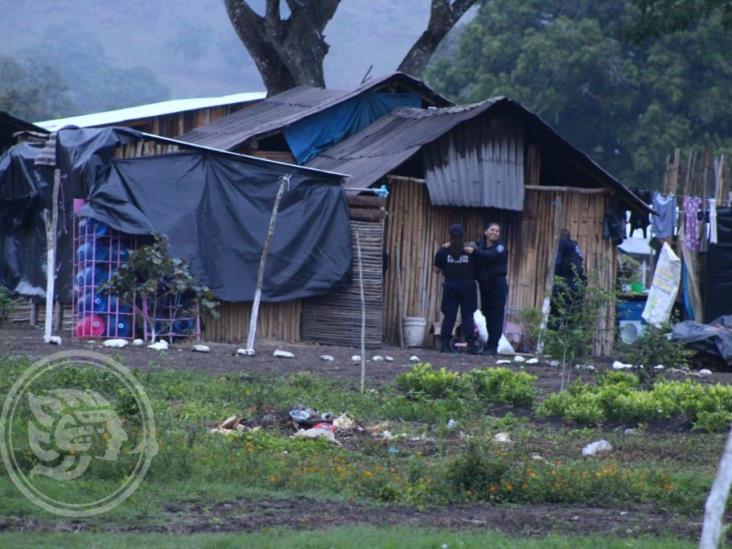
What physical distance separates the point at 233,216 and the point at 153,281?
6.89ft

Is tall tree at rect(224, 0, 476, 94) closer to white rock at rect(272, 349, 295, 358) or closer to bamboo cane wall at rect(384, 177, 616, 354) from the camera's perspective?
bamboo cane wall at rect(384, 177, 616, 354)

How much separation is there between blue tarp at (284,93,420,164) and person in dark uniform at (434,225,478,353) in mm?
4412

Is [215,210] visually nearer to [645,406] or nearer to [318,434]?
[645,406]

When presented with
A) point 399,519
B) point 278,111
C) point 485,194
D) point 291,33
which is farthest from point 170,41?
point 399,519

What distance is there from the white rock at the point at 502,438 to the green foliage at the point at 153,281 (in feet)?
24.3

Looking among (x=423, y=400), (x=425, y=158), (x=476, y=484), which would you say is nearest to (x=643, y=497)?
(x=476, y=484)

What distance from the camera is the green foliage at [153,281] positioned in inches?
701

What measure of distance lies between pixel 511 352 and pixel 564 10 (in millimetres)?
25667

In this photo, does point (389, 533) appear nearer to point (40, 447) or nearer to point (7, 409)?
point (40, 447)

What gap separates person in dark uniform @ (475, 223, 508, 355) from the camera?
19797 mm

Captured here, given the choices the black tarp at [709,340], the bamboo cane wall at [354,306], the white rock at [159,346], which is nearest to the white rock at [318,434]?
the white rock at [159,346]

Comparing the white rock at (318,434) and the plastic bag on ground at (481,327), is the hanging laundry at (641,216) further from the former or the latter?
the white rock at (318,434)

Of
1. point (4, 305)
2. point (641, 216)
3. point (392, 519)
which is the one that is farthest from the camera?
point (641, 216)

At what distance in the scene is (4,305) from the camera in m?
20.6
